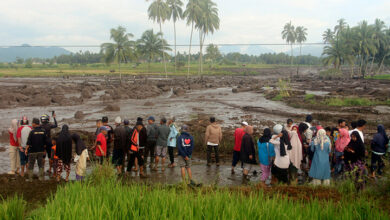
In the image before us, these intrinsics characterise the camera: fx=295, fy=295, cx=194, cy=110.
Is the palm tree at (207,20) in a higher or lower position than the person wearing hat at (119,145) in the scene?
higher

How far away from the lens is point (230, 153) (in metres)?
10.6

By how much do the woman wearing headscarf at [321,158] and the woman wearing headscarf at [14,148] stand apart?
7.45 metres

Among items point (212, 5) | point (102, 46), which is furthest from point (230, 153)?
point (212, 5)

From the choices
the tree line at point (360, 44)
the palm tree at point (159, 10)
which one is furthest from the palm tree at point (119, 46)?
the tree line at point (360, 44)

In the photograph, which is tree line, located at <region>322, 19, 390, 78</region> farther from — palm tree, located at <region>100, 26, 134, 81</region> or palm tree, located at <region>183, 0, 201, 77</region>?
palm tree, located at <region>100, 26, 134, 81</region>

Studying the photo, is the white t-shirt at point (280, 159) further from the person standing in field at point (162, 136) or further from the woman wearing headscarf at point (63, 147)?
the woman wearing headscarf at point (63, 147)

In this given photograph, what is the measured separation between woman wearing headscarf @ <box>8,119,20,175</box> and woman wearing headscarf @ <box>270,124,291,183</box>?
6.52 metres

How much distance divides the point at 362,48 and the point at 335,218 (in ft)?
210

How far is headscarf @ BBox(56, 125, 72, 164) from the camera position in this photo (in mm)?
6953

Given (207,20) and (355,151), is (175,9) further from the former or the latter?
(355,151)

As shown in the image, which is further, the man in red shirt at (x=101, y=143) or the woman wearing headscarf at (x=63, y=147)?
the man in red shirt at (x=101, y=143)

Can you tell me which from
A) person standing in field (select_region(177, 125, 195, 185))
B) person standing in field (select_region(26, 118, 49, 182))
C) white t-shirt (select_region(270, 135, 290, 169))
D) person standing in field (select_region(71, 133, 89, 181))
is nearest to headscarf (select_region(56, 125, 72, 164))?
person standing in field (select_region(71, 133, 89, 181))

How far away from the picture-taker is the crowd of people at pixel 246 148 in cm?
666

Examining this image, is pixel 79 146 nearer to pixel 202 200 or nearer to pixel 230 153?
pixel 202 200
